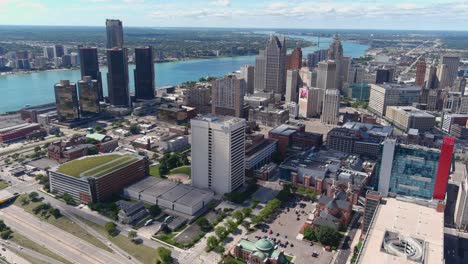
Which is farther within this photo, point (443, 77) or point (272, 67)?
point (443, 77)

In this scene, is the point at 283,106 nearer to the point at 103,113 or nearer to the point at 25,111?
the point at 103,113

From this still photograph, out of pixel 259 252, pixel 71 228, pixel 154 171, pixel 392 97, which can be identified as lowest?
pixel 71 228

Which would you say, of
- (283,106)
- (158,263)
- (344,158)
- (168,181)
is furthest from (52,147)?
(283,106)

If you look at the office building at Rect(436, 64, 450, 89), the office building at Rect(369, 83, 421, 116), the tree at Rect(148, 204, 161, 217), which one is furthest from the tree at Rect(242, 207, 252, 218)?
the office building at Rect(436, 64, 450, 89)

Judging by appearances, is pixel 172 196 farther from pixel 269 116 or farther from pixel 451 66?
pixel 451 66

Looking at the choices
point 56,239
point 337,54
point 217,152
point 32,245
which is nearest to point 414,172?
point 217,152

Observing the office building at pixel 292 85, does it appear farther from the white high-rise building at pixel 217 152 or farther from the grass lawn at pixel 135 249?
the grass lawn at pixel 135 249

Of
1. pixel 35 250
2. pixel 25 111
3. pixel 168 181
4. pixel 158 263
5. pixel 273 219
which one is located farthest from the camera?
pixel 25 111
